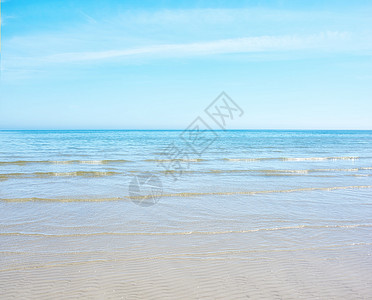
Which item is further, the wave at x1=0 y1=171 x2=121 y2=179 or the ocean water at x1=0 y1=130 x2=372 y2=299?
the wave at x1=0 y1=171 x2=121 y2=179

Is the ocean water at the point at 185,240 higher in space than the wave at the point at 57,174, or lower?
higher

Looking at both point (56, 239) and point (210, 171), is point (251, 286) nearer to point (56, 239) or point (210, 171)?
point (56, 239)

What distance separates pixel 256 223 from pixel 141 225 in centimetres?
262

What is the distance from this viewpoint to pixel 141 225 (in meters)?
7.12

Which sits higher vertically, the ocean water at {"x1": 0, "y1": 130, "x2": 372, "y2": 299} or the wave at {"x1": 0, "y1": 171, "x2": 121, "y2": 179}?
Answer: the ocean water at {"x1": 0, "y1": 130, "x2": 372, "y2": 299}

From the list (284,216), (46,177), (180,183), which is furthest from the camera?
(46,177)

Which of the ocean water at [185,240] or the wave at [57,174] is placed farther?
the wave at [57,174]

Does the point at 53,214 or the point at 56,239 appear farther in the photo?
the point at 53,214

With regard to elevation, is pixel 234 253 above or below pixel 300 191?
above

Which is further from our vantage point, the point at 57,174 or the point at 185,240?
the point at 57,174

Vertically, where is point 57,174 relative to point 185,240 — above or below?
below

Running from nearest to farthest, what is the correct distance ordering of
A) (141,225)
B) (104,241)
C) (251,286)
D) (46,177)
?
(251,286) → (104,241) → (141,225) → (46,177)

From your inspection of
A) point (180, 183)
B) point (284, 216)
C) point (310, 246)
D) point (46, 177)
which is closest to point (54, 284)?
point (310, 246)

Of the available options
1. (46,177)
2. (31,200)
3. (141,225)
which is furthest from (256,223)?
(46,177)
